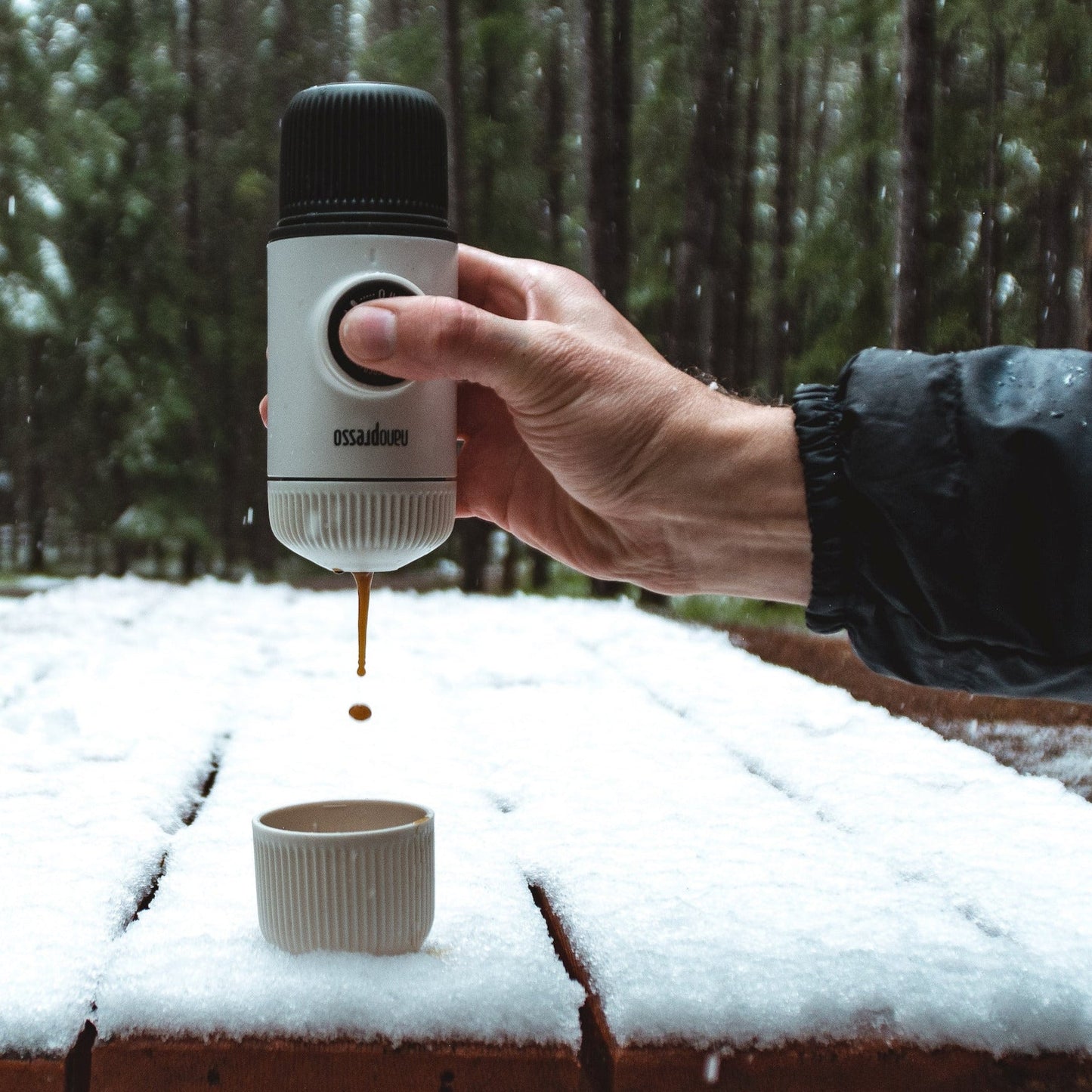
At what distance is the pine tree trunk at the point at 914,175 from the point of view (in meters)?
4.30

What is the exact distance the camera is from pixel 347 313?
1.09 meters

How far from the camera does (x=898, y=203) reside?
4.43 meters

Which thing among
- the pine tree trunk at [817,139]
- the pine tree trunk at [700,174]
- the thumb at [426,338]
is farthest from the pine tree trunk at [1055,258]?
the thumb at [426,338]

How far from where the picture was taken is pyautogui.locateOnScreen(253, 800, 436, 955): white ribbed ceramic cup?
39.9 inches

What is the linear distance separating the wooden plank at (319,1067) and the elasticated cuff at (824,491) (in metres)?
0.57

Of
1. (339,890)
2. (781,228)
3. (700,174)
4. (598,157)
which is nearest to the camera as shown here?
(339,890)

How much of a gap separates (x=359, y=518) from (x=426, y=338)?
177 millimetres

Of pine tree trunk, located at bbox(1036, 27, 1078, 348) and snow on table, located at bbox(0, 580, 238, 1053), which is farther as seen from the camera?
pine tree trunk, located at bbox(1036, 27, 1078, 348)

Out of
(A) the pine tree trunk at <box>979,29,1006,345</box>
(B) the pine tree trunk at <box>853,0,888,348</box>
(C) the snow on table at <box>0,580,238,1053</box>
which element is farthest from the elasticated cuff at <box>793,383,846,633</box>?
(B) the pine tree trunk at <box>853,0,888,348</box>

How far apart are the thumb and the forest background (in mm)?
3891

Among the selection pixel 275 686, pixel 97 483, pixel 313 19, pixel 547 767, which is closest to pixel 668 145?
pixel 313 19

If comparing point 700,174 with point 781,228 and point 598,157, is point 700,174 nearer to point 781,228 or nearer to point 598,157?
point 598,157

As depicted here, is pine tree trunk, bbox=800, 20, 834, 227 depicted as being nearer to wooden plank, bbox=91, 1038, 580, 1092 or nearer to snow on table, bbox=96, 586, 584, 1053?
snow on table, bbox=96, 586, 584, 1053

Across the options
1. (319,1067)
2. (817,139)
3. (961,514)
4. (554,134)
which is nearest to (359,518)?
(319,1067)
